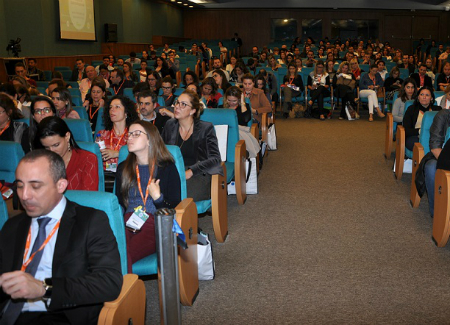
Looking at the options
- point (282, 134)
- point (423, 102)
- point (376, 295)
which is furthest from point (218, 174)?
point (282, 134)

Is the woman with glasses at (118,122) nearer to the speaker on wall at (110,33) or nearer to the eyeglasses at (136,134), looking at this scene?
the eyeglasses at (136,134)

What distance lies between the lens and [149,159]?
334 centimetres

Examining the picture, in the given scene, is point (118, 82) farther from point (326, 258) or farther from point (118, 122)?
point (326, 258)

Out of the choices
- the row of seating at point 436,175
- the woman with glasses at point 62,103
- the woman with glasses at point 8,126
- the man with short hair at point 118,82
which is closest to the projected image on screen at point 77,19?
the man with short hair at point 118,82

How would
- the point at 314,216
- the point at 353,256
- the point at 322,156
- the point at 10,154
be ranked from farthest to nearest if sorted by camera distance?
1. the point at 322,156
2. the point at 314,216
3. the point at 353,256
4. the point at 10,154

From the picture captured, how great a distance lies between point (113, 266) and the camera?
2.17 meters

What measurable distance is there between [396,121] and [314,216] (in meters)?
2.76

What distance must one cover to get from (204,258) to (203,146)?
1.20 meters

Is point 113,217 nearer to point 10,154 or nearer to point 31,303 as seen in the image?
point 31,303

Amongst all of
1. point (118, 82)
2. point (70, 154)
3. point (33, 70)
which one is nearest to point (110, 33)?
point (33, 70)

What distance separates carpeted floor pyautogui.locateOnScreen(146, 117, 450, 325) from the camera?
3262 mm

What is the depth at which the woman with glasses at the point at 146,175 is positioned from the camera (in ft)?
10.8

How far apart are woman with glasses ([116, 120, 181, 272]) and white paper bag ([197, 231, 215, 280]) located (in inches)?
14.0

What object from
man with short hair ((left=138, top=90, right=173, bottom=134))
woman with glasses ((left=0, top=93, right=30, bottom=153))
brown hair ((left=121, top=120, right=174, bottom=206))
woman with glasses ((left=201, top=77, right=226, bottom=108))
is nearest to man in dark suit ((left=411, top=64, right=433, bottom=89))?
woman with glasses ((left=201, top=77, right=226, bottom=108))
